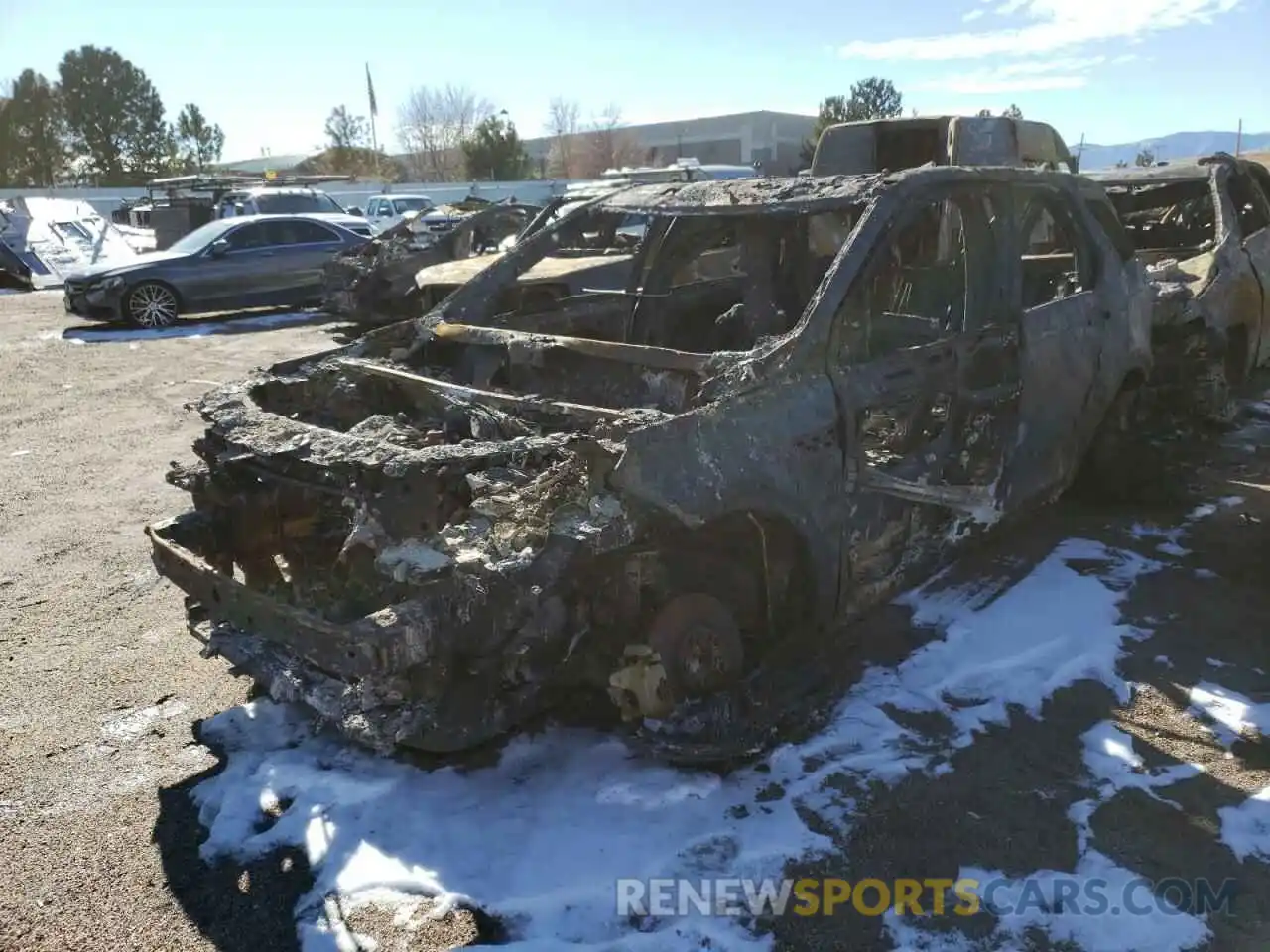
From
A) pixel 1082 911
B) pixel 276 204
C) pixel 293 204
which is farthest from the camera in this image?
pixel 293 204

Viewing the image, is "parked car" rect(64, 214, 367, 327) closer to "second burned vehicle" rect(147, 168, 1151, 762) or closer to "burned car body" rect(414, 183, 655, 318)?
"burned car body" rect(414, 183, 655, 318)

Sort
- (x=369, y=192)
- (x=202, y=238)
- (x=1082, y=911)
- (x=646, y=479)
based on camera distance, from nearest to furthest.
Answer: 1. (x=1082, y=911)
2. (x=646, y=479)
3. (x=202, y=238)
4. (x=369, y=192)

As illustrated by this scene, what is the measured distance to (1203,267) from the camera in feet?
20.1

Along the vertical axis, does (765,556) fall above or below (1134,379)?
below

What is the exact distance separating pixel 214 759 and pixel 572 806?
1308 millimetres

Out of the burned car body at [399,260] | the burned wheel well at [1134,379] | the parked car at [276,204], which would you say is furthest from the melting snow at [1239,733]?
the parked car at [276,204]

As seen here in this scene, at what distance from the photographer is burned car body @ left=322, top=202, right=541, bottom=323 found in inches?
460

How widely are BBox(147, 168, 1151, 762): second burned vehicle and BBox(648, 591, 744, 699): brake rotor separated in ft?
0.03

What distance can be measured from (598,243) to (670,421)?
381 centimetres

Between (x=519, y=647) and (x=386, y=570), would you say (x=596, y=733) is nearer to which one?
(x=519, y=647)

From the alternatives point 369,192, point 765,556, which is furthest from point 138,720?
point 369,192

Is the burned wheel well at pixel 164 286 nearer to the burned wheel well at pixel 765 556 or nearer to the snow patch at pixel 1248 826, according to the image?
the burned wheel well at pixel 765 556

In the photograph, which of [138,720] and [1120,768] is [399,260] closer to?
[138,720]

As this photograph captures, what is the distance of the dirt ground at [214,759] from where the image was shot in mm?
2646
